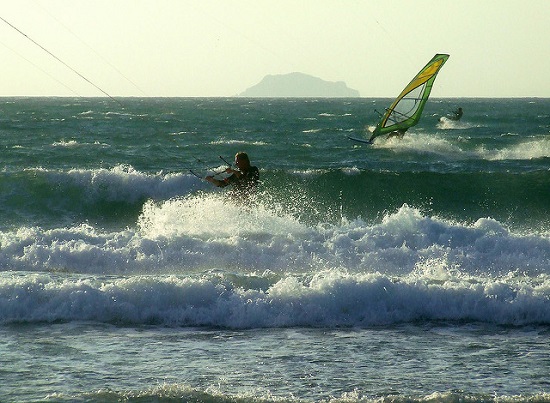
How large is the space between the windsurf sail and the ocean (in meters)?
1.57

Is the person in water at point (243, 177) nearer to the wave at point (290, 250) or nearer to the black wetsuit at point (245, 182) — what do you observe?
the black wetsuit at point (245, 182)

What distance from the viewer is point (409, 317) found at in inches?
476

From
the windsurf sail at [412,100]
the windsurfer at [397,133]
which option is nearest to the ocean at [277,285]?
the windsurf sail at [412,100]

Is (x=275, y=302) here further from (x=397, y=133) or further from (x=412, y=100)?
(x=397, y=133)

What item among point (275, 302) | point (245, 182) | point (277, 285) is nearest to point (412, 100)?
point (245, 182)

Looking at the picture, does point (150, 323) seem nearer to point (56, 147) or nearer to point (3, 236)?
point (3, 236)

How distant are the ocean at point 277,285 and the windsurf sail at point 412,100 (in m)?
1.57

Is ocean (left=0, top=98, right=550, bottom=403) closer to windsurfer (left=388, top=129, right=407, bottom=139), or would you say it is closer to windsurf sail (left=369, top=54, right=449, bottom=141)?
windsurf sail (left=369, top=54, right=449, bottom=141)

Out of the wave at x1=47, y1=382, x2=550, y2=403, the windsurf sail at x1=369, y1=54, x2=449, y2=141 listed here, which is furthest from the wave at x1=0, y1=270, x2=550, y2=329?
the windsurf sail at x1=369, y1=54, x2=449, y2=141

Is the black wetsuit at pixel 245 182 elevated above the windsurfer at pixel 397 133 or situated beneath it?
situated beneath

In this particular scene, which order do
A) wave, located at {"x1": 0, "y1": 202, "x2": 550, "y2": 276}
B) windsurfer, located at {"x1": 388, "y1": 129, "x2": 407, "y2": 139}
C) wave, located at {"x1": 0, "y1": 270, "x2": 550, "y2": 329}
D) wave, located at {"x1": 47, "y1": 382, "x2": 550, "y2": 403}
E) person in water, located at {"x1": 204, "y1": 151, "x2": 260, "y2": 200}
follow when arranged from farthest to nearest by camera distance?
windsurfer, located at {"x1": 388, "y1": 129, "x2": 407, "y2": 139} → person in water, located at {"x1": 204, "y1": 151, "x2": 260, "y2": 200} → wave, located at {"x1": 0, "y1": 202, "x2": 550, "y2": 276} → wave, located at {"x1": 0, "y1": 270, "x2": 550, "y2": 329} → wave, located at {"x1": 47, "y1": 382, "x2": 550, "y2": 403}

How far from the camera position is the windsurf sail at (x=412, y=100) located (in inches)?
1093

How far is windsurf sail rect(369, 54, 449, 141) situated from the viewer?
2775 centimetres

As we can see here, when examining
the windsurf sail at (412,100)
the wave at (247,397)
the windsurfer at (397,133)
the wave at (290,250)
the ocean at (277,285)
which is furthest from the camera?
the windsurfer at (397,133)
